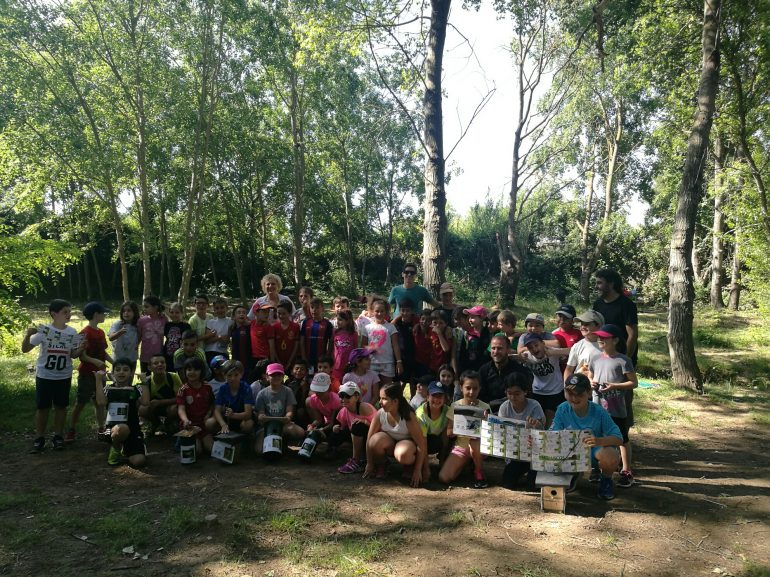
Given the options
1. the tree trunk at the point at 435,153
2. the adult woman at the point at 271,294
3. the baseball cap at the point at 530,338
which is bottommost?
the baseball cap at the point at 530,338

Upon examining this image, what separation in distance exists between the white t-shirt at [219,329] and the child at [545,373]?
340 cm

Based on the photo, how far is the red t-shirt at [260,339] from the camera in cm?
578

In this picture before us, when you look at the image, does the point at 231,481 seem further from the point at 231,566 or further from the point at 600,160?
the point at 600,160

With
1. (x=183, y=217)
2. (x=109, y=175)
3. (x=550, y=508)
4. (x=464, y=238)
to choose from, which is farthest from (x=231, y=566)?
(x=464, y=238)

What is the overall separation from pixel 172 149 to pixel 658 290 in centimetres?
2205

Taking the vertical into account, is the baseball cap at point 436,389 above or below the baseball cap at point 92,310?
below

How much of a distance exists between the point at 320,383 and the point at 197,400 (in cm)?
124

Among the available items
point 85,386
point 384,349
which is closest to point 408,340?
point 384,349

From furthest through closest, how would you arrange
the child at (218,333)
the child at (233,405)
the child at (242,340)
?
the child at (218,333)
the child at (242,340)
the child at (233,405)

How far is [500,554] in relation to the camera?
3.19m

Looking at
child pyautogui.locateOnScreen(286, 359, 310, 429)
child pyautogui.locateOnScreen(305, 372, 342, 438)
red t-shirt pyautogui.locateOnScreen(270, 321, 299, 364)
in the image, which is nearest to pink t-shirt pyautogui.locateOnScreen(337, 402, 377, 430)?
child pyautogui.locateOnScreen(305, 372, 342, 438)

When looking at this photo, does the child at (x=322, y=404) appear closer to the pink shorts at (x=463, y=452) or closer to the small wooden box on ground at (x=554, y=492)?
the pink shorts at (x=463, y=452)

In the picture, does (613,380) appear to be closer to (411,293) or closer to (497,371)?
(497,371)

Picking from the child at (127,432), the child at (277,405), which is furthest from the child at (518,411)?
the child at (127,432)
